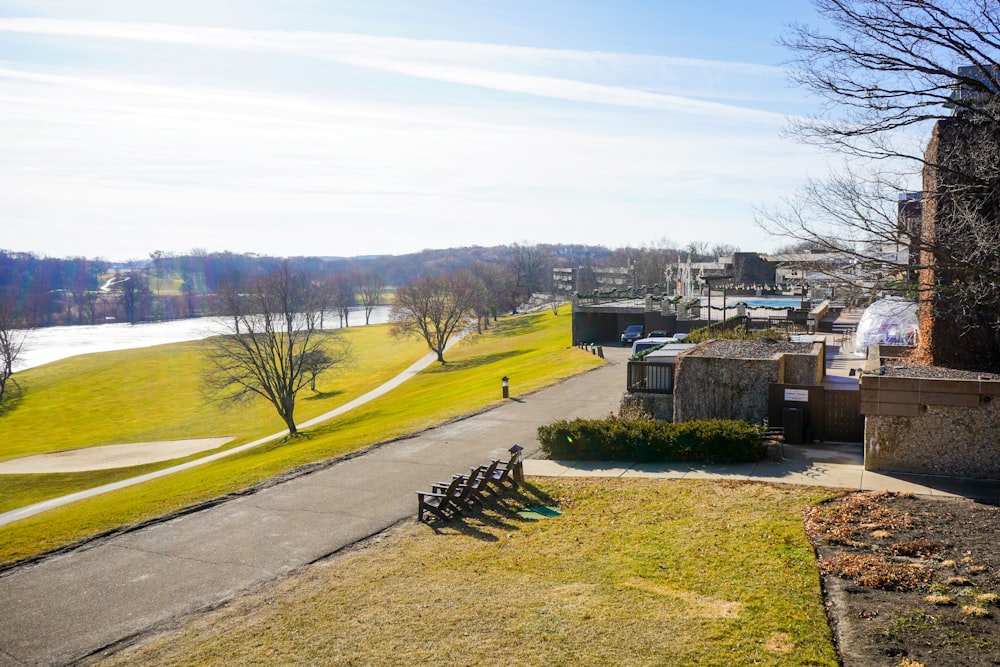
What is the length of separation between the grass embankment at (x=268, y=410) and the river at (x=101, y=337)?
56.5 ft

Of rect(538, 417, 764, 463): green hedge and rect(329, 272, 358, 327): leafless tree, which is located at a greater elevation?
rect(329, 272, 358, 327): leafless tree

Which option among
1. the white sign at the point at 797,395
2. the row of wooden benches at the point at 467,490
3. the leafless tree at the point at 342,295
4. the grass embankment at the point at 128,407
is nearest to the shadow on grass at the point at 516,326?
the grass embankment at the point at 128,407

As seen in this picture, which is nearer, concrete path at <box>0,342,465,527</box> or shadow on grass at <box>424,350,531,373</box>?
concrete path at <box>0,342,465,527</box>

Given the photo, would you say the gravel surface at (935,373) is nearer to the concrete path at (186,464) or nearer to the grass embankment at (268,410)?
the grass embankment at (268,410)

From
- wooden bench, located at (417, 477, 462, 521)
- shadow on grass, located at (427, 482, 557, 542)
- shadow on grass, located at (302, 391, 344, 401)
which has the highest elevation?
wooden bench, located at (417, 477, 462, 521)

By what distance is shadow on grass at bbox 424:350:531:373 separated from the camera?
2321 inches

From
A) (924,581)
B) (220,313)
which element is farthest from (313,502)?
(220,313)

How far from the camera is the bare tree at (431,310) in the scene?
2667 inches

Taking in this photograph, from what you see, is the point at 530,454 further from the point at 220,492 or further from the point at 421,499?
the point at 220,492

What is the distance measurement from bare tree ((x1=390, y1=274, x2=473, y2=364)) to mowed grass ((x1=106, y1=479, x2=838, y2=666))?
5306cm

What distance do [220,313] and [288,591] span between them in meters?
46.0

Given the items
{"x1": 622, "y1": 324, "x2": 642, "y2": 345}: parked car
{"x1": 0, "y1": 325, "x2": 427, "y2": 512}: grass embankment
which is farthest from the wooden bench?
{"x1": 622, "y1": 324, "x2": 642, "y2": 345}: parked car

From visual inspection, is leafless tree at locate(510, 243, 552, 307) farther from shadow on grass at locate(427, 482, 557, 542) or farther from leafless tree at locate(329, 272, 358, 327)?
shadow on grass at locate(427, 482, 557, 542)

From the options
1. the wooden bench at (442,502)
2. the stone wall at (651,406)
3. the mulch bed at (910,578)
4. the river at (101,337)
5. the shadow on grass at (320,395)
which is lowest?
the shadow on grass at (320,395)
